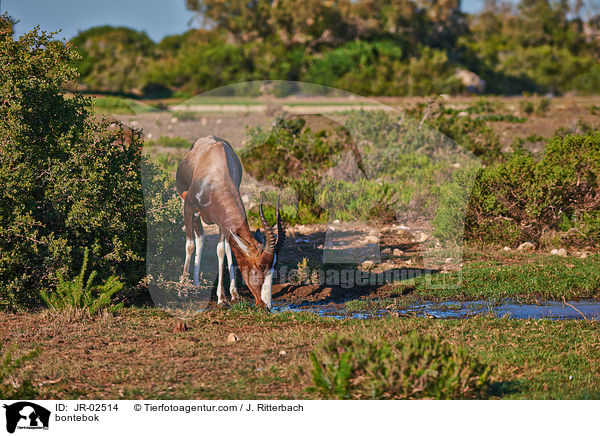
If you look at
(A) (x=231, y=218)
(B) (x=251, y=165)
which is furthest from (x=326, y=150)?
(A) (x=231, y=218)

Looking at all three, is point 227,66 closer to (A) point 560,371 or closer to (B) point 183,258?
(B) point 183,258

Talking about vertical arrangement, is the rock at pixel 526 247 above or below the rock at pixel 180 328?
above

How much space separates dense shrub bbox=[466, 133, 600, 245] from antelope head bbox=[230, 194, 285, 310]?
581 cm

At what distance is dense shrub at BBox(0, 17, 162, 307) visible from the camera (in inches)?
368

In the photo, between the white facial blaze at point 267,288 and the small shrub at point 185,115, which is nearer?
the white facial blaze at point 267,288

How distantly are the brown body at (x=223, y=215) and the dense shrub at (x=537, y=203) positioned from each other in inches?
201

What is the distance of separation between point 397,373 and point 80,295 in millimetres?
4589

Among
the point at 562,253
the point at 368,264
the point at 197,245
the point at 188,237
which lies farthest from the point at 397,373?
the point at 562,253

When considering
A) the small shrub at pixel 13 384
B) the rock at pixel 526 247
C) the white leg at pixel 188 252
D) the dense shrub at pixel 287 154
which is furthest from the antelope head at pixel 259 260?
the dense shrub at pixel 287 154

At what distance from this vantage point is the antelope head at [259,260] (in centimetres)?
891

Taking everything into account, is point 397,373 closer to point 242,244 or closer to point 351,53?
point 242,244

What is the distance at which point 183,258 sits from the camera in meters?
11.4
